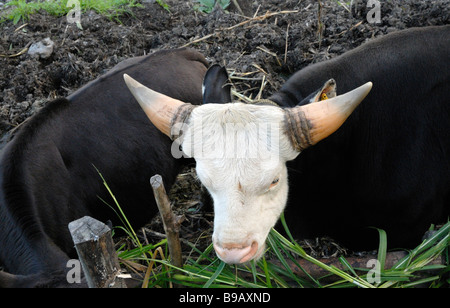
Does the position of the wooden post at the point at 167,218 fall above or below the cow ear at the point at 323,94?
below

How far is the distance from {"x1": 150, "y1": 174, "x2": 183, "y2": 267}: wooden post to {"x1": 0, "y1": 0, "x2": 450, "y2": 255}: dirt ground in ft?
6.89

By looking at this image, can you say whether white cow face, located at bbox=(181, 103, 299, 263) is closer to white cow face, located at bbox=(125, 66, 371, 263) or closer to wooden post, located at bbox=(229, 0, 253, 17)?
white cow face, located at bbox=(125, 66, 371, 263)

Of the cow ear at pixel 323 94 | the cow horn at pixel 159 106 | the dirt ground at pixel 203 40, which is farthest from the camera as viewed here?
the dirt ground at pixel 203 40

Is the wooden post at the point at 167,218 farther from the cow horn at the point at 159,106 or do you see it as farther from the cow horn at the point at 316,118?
the cow horn at the point at 316,118

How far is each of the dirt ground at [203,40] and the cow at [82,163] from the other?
73cm

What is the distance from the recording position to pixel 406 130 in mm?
3660

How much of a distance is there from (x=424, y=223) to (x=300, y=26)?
3.14 meters

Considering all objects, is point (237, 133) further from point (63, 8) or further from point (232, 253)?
point (63, 8)

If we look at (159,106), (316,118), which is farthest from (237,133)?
(159,106)

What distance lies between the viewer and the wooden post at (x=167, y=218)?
240cm

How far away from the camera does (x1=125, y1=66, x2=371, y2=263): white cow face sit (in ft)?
8.97

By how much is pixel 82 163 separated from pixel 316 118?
213 cm

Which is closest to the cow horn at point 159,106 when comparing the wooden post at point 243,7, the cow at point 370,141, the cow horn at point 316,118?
the cow at point 370,141

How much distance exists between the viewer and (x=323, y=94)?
3131 mm
